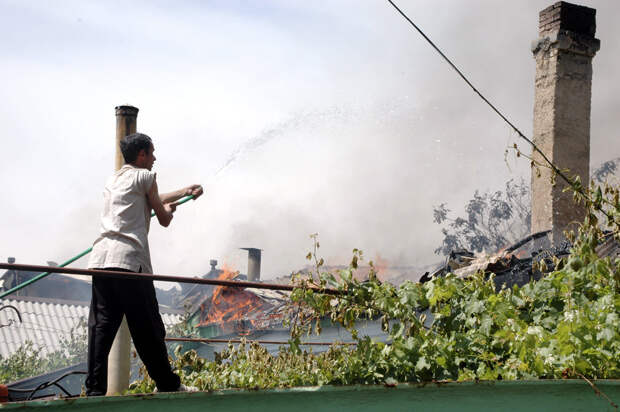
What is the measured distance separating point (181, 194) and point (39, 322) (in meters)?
16.6

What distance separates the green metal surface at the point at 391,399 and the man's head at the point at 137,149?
5.45 feet

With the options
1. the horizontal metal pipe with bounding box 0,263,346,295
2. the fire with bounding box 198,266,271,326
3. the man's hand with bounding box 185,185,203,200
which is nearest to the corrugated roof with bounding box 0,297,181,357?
the fire with bounding box 198,266,271,326

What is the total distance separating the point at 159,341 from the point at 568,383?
241 cm

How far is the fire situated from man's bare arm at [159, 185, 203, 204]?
379 inches

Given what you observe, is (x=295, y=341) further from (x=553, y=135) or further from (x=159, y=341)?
(x=553, y=135)

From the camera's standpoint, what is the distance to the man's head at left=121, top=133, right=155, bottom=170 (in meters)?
4.49

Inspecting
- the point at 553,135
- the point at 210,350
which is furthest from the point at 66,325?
the point at 553,135

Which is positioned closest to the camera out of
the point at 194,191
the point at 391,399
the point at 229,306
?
the point at 391,399

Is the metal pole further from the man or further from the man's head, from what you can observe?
the man's head

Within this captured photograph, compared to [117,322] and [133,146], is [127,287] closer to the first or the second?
[117,322]

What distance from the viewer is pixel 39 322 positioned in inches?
771

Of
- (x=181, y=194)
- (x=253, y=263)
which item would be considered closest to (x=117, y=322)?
(x=181, y=194)

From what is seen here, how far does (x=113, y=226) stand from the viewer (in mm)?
4262

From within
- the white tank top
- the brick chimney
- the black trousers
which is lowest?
the black trousers
